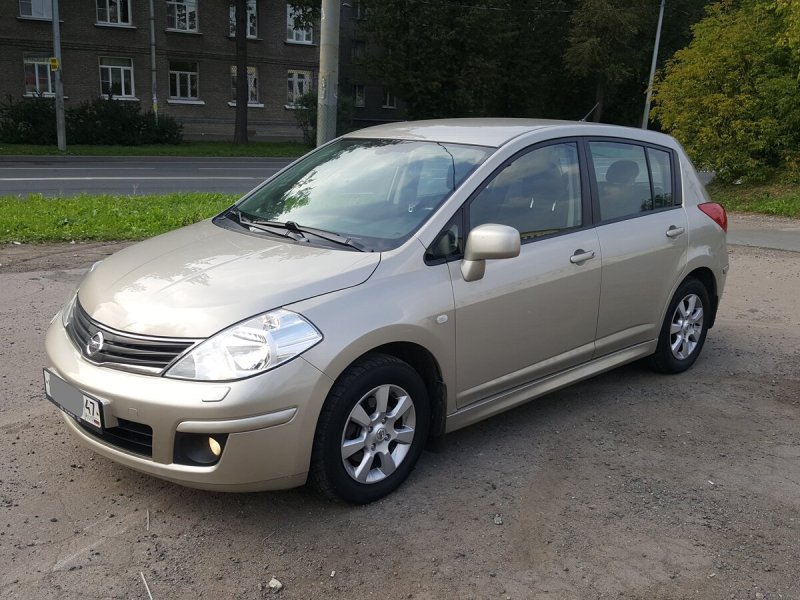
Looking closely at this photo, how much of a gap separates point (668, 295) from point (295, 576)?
3.29 metres

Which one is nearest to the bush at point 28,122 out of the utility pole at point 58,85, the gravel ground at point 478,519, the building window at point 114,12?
the utility pole at point 58,85

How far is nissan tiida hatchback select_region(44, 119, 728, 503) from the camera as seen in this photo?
10.7 ft

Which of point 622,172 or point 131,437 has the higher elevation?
point 622,172

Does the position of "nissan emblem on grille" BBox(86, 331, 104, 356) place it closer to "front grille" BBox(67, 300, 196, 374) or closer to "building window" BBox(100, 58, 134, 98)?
"front grille" BBox(67, 300, 196, 374)

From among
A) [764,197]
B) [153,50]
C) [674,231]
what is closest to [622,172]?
[674,231]

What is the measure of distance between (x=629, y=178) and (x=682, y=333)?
4.05ft

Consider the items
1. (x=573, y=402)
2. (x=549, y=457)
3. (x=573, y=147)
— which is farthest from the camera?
(x=573, y=402)

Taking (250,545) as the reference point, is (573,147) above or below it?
above

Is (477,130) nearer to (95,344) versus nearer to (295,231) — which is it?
(295,231)

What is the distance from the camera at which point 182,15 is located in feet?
125

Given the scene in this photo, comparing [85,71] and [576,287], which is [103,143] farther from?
[576,287]

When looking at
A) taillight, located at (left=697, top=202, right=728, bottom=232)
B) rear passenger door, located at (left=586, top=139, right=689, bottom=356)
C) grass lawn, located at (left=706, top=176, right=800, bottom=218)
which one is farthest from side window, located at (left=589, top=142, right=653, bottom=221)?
grass lawn, located at (left=706, top=176, right=800, bottom=218)

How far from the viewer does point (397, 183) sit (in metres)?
4.35

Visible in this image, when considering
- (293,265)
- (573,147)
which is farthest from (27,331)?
(573,147)
